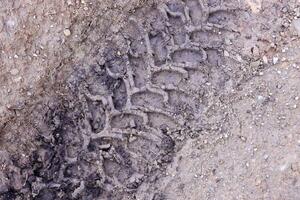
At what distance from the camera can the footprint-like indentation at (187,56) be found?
3633mm

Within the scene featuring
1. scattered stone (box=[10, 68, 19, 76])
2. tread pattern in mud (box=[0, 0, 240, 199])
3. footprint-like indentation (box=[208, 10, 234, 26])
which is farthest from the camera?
footprint-like indentation (box=[208, 10, 234, 26])

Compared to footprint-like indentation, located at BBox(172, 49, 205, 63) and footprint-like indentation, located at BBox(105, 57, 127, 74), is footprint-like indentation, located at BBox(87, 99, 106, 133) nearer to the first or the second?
footprint-like indentation, located at BBox(105, 57, 127, 74)

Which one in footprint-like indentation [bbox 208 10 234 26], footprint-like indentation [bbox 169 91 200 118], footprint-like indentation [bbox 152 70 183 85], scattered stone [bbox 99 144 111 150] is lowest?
scattered stone [bbox 99 144 111 150]

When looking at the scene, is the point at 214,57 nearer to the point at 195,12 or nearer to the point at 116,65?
the point at 195,12

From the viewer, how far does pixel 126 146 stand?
11.8 ft

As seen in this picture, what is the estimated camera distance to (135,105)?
3594 mm

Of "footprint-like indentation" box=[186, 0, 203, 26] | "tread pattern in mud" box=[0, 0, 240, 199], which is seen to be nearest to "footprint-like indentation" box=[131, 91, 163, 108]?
"tread pattern in mud" box=[0, 0, 240, 199]

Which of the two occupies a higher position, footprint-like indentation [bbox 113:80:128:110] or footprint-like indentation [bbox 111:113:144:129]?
footprint-like indentation [bbox 113:80:128:110]

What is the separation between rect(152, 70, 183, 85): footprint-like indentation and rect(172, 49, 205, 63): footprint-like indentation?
0.08 meters

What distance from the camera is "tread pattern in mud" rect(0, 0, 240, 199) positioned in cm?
355

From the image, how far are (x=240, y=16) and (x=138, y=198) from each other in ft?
3.63

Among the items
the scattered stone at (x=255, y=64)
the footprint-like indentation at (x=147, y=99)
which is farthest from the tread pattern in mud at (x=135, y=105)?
the scattered stone at (x=255, y=64)

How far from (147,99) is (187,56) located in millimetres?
315

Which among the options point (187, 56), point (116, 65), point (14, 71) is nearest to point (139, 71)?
point (116, 65)
